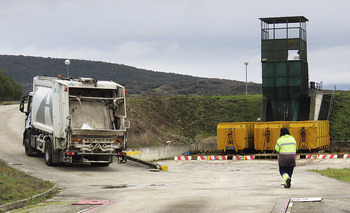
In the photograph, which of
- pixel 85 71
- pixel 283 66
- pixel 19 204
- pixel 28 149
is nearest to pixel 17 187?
pixel 19 204

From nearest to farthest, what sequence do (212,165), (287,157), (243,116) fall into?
1. (287,157)
2. (212,165)
3. (243,116)

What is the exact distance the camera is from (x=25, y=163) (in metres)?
24.5

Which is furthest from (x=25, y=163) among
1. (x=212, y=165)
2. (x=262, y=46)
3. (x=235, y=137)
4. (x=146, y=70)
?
(x=146, y=70)

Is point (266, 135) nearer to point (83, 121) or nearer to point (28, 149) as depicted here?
point (28, 149)

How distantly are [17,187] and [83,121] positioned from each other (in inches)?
312

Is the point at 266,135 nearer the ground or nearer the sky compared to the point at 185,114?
nearer the ground

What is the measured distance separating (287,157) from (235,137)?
68.1ft

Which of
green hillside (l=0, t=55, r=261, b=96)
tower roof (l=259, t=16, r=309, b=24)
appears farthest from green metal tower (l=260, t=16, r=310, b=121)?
green hillside (l=0, t=55, r=261, b=96)

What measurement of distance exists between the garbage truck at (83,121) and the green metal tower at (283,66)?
2374 cm

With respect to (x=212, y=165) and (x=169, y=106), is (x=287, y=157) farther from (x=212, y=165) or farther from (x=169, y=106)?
(x=169, y=106)

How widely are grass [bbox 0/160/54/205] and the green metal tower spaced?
3008 cm

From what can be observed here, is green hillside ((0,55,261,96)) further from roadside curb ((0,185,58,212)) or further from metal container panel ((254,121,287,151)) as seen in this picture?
roadside curb ((0,185,58,212))

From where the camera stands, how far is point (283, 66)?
45281mm

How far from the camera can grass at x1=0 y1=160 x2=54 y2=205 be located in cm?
1388
